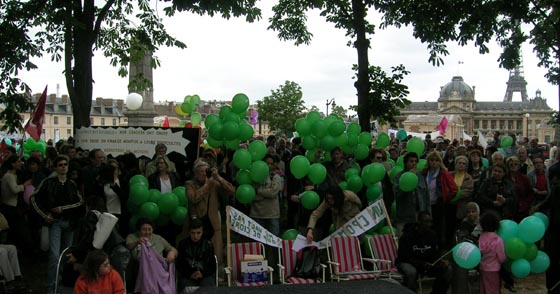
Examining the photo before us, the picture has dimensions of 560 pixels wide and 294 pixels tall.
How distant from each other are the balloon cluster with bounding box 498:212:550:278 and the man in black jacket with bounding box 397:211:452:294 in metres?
0.75

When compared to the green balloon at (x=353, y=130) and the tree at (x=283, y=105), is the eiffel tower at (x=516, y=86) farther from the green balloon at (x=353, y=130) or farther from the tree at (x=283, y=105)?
the green balloon at (x=353, y=130)

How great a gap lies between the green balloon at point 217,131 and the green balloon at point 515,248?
467cm

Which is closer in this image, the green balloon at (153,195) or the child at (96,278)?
the child at (96,278)

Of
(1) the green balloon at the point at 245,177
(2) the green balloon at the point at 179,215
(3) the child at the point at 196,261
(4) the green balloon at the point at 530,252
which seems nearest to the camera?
(4) the green balloon at the point at 530,252

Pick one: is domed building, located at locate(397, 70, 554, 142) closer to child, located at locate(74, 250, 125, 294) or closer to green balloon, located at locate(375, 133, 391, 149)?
green balloon, located at locate(375, 133, 391, 149)

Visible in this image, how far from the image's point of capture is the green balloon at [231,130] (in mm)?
9445

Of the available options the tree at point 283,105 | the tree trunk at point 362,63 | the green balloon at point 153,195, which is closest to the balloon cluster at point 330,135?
the tree trunk at point 362,63

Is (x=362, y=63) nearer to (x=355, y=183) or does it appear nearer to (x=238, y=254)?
(x=355, y=183)

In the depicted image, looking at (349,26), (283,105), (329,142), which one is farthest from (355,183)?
(283,105)

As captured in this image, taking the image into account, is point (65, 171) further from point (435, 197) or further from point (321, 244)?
point (435, 197)

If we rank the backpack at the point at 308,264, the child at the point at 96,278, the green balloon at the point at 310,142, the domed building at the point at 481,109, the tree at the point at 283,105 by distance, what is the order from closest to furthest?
the child at the point at 96,278
the backpack at the point at 308,264
the green balloon at the point at 310,142
the tree at the point at 283,105
the domed building at the point at 481,109

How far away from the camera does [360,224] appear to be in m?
8.18

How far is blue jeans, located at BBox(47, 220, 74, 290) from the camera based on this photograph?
24.4 ft

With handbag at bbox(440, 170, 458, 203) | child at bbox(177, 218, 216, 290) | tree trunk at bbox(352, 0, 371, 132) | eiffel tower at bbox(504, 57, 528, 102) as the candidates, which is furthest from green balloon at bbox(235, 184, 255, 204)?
eiffel tower at bbox(504, 57, 528, 102)
